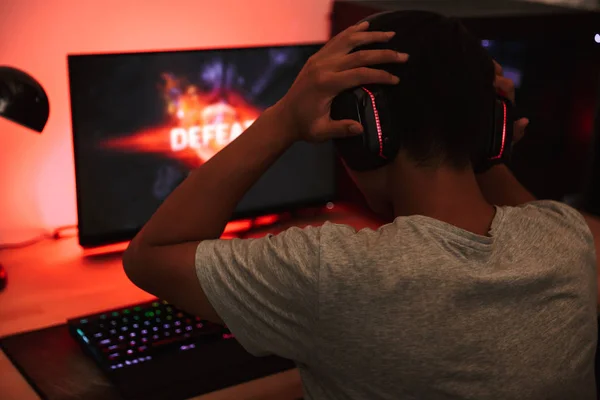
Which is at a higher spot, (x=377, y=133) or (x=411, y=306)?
(x=377, y=133)

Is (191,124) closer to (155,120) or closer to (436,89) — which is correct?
(155,120)

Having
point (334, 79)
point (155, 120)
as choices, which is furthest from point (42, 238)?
point (334, 79)

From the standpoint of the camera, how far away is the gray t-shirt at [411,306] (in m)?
0.84

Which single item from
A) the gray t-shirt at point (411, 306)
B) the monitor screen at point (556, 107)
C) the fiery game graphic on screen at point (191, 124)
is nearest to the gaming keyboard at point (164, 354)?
the gray t-shirt at point (411, 306)

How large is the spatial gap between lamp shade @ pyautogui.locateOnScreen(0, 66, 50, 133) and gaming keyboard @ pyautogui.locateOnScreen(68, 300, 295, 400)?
33 centimetres

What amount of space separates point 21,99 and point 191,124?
41 centimetres

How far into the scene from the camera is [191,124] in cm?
155

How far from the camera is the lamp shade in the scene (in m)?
1.19

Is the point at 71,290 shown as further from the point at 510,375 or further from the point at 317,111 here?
the point at 510,375

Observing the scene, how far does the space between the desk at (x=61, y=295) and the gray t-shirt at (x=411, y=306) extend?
0.21m

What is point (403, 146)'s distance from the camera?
0.94 m

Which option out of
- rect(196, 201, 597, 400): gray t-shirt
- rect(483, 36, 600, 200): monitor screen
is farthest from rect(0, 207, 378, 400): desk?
rect(483, 36, 600, 200): monitor screen

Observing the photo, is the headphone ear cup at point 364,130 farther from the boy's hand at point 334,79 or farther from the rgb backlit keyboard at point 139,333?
the rgb backlit keyboard at point 139,333

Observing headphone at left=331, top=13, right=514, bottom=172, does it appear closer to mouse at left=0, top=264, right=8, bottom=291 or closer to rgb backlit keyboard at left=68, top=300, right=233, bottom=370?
rgb backlit keyboard at left=68, top=300, right=233, bottom=370
